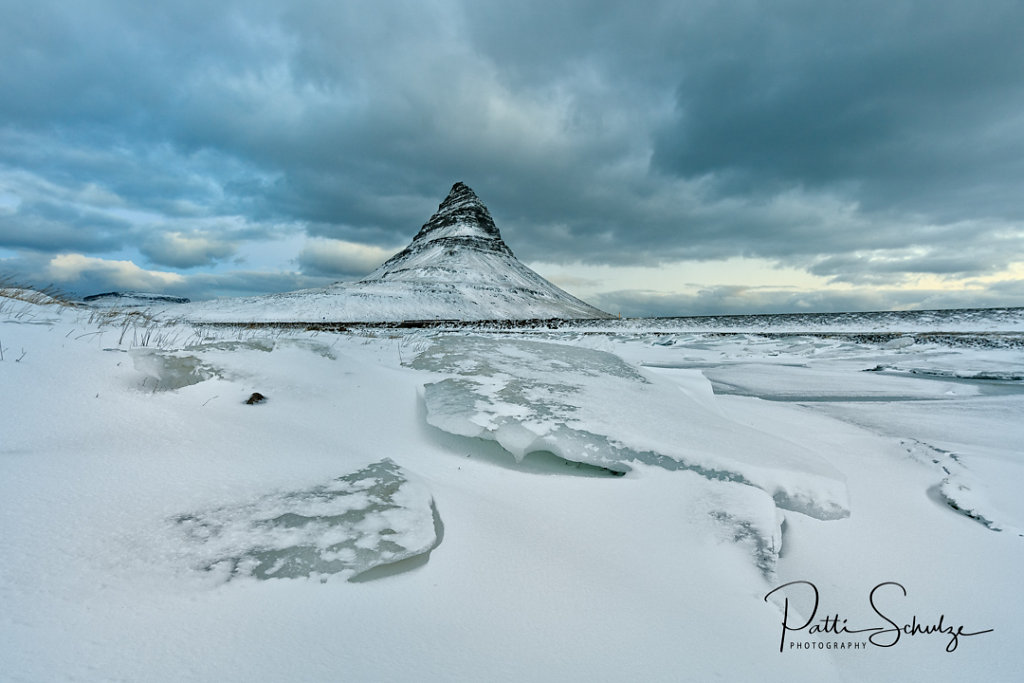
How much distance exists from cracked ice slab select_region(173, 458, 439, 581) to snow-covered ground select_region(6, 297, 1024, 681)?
0.4 inches

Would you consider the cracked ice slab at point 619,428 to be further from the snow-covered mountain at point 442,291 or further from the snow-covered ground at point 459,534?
the snow-covered mountain at point 442,291

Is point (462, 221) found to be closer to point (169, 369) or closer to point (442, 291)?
point (442, 291)

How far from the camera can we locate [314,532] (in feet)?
5.57

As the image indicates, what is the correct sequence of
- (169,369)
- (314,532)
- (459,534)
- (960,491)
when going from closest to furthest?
(314,532)
(459,534)
(960,491)
(169,369)

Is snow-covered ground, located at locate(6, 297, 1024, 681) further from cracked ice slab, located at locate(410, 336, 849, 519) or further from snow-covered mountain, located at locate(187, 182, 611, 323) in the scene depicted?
snow-covered mountain, located at locate(187, 182, 611, 323)

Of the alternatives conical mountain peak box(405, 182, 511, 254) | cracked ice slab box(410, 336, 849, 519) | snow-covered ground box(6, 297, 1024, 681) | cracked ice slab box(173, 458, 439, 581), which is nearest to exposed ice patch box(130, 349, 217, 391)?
snow-covered ground box(6, 297, 1024, 681)

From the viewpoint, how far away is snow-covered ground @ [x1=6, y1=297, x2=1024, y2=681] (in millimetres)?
1234

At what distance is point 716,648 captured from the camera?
1392 mm

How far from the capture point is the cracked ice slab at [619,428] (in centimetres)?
271

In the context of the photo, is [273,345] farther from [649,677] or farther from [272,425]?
[649,677]

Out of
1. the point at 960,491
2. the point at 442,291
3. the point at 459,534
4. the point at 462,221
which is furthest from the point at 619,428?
the point at 462,221

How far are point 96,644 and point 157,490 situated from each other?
2.88ft

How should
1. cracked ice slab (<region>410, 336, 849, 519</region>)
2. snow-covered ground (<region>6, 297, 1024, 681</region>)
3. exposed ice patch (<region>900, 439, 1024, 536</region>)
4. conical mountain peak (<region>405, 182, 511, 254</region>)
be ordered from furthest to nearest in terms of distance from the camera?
conical mountain peak (<region>405, 182, 511, 254</region>) → cracked ice slab (<region>410, 336, 849, 519</region>) → exposed ice patch (<region>900, 439, 1024, 536</region>) → snow-covered ground (<region>6, 297, 1024, 681</region>)

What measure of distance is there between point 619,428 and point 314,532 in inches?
91.2
